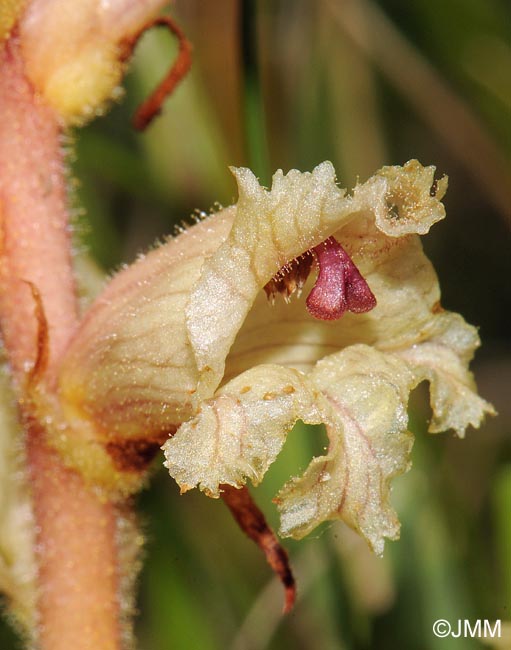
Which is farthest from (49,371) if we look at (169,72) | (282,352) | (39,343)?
(169,72)

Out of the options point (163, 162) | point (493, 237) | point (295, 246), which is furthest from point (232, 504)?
point (493, 237)

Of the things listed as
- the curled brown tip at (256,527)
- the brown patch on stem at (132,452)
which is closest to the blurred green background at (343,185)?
the curled brown tip at (256,527)

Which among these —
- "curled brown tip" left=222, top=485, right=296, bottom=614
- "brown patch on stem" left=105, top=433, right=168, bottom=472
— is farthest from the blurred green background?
"brown patch on stem" left=105, top=433, right=168, bottom=472

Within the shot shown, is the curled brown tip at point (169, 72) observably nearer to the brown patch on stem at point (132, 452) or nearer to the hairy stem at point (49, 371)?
the hairy stem at point (49, 371)

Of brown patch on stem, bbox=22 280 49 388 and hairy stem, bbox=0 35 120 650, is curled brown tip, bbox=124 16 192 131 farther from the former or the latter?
brown patch on stem, bbox=22 280 49 388

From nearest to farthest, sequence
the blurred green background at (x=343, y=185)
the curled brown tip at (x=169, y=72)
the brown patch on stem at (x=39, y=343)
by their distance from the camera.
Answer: the brown patch on stem at (x=39, y=343), the curled brown tip at (x=169, y=72), the blurred green background at (x=343, y=185)

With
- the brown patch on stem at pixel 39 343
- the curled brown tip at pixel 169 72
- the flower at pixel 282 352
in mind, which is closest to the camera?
the flower at pixel 282 352

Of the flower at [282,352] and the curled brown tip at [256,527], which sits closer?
the flower at [282,352]

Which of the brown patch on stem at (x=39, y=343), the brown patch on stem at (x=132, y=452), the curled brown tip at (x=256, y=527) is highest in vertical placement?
the brown patch on stem at (x=39, y=343)

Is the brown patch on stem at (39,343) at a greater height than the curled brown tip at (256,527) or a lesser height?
greater
